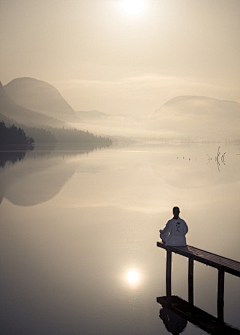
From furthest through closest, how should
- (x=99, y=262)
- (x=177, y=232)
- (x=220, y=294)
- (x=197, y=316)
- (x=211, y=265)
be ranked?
(x=99, y=262)
(x=177, y=232)
(x=220, y=294)
(x=211, y=265)
(x=197, y=316)

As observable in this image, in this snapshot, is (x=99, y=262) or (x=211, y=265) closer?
(x=211, y=265)

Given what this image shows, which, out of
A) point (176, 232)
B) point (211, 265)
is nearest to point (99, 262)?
point (176, 232)

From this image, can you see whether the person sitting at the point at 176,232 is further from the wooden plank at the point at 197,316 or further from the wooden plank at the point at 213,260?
the wooden plank at the point at 197,316

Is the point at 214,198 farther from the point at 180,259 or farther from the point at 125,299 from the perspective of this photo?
the point at 125,299

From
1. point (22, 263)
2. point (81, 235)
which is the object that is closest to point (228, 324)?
point (22, 263)

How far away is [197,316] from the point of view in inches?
647

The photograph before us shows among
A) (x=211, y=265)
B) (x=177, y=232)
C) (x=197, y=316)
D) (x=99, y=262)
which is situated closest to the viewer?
(x=197, y=316)

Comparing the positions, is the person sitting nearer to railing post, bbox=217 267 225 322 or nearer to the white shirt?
the white shirt

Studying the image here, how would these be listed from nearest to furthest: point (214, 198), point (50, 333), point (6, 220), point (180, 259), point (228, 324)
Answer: point (50, 333), point (228, 324), point (180, 259), point (6, 220), point (214, 198)

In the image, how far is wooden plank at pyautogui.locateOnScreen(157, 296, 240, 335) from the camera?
15289mm

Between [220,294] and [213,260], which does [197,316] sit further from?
[213,260]

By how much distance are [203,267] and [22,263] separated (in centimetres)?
968

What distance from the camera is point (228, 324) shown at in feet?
51.8

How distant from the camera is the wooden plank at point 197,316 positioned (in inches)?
602
